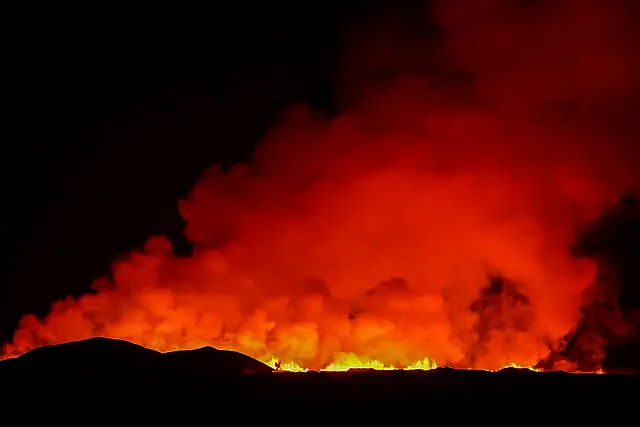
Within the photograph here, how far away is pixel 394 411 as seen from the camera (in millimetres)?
25656

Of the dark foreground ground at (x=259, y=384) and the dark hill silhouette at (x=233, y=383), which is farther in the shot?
the dark hill silhouette at (x=233, y=383)

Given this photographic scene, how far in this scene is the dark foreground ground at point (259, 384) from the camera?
90.1 feet

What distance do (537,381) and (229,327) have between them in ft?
54.0

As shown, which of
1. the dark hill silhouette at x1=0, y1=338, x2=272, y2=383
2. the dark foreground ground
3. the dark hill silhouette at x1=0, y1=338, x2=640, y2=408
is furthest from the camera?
the dark hill silhouette at x1=0, y1=338, x2=272, y2=383

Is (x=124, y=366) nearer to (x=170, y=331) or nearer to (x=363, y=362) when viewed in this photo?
(x=170, y=331)

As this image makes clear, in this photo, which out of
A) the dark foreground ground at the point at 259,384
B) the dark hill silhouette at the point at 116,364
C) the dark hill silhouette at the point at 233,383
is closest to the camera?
the dark foreground ground at the point at 259,384

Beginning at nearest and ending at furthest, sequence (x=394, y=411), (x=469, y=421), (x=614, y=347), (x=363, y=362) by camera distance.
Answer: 1. (x=469, y=421)
2. (x=394, y=411)
3. (x=363, y=362)
4. (x=614, y=347)

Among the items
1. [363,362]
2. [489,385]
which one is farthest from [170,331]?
[489,385]

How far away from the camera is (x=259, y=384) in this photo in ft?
100

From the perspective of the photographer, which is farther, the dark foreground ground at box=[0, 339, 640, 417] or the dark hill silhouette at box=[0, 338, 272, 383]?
the dark hill silhouette at box=[0, 338, 272, 383]

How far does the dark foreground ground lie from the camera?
27453mm

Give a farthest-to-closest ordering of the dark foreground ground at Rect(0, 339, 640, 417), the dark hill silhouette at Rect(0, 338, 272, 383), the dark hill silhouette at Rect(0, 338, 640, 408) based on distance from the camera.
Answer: the dark hill silhouette at Rect(0, 338, 272, 383), the dark hill silhouette at Rect(0, 338, 640, 408), the dark foreground ground at Rect(0, 339, 640, 417)

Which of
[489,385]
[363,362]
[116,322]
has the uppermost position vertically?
[116,322]

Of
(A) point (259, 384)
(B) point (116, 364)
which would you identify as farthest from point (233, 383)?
(B) point (116, 364)
